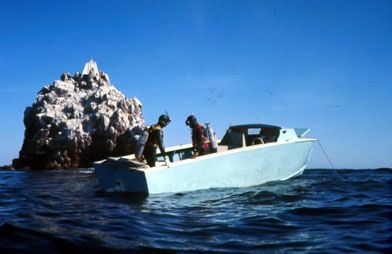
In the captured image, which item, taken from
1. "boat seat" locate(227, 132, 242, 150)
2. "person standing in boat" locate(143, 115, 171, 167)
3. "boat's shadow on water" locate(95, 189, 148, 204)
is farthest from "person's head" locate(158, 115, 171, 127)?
"boat seat" locate(227, 132, 242, 150)

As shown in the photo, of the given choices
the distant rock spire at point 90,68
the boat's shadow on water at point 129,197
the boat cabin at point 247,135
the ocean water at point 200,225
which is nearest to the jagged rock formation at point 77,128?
the distant rock spire at point 90,68

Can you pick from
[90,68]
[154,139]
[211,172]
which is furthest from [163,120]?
[90,68]

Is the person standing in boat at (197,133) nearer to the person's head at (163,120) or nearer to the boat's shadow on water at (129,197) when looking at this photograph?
the person's head at (163,120)

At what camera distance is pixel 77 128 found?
53.7m

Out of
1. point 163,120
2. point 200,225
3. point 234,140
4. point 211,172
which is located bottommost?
point 200,225

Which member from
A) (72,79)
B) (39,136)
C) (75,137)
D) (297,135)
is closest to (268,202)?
(297,135)

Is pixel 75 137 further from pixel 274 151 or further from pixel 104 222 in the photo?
pixel 104 222

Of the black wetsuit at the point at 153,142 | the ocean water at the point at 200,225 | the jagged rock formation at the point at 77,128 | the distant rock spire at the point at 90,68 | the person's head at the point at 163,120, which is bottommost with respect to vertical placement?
the ocean water at the point at 200,225

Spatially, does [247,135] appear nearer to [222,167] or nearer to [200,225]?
[222,167]

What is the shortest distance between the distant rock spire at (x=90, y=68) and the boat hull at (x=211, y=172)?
66494 mm

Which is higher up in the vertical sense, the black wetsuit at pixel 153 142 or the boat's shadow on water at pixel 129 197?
the black wetsuit at pixel 153 142

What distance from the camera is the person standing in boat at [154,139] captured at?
905cm

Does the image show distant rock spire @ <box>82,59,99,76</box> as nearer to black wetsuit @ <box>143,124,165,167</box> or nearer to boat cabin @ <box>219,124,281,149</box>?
boat cabin @ <box>219,124,281,149</box>

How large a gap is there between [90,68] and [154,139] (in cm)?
7122
